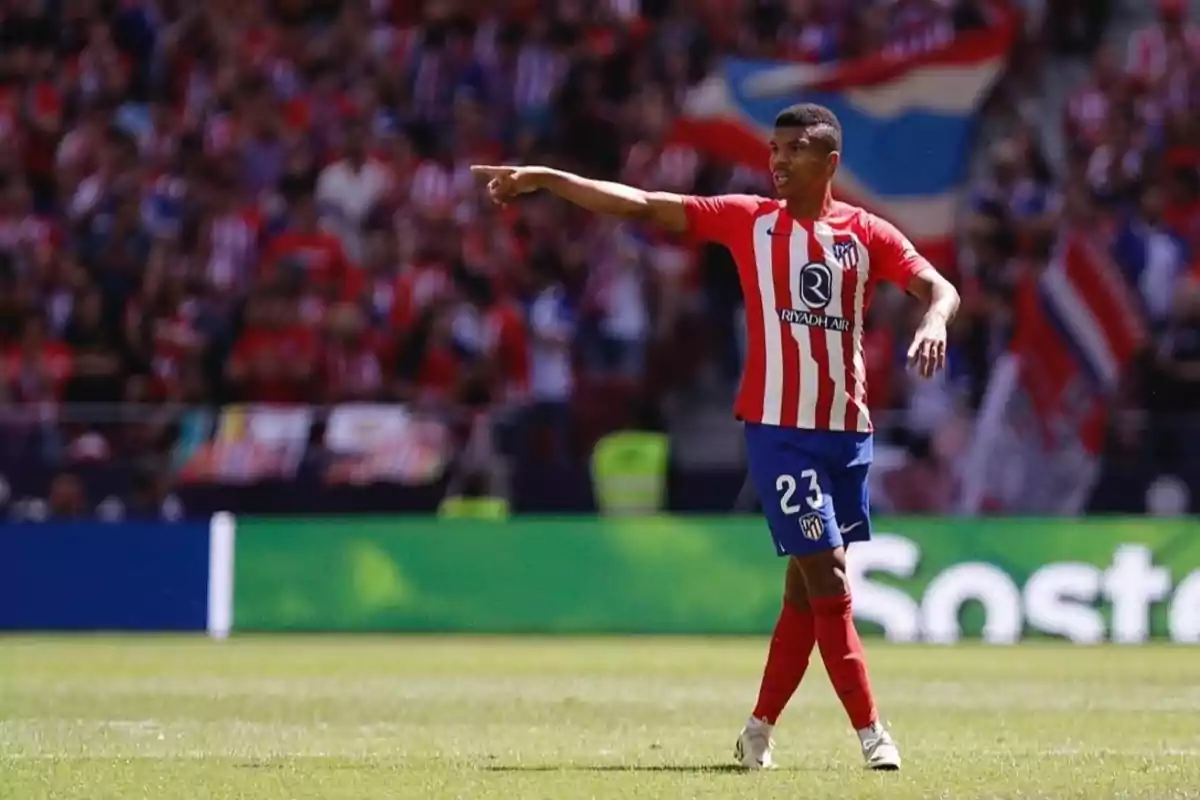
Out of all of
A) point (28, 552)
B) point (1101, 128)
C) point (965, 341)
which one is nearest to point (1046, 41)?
point (1101, 128)

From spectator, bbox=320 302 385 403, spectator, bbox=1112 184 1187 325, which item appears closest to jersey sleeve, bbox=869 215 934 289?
spectator, bbox=1112 184 1187 325

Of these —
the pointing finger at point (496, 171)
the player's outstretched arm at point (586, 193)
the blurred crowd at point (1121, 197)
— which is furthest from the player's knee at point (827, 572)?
the blurred crowd at point (1121, 197)

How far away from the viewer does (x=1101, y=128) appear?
21.4 meters

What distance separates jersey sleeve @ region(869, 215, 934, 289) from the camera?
898 cm

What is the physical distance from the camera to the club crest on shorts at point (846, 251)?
9.02m

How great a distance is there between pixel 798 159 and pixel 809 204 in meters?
0.22

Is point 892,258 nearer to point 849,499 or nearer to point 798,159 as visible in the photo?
point 798,159

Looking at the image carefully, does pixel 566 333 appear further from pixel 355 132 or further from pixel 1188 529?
pixel 1188 529

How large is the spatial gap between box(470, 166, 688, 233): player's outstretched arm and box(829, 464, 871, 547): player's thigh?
1221 mm

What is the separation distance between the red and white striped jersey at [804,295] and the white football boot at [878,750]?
1180 mm

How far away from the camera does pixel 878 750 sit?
8.76 metres

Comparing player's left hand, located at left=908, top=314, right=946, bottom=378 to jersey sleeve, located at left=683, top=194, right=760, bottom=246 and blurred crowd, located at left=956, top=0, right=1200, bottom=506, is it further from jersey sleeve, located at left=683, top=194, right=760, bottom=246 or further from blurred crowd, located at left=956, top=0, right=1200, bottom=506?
blurred crowd, located at left=956, top=0, right=1200, bottom=506

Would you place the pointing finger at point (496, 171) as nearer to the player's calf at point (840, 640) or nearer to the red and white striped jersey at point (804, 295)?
the red and white striped jersey at point (804, 295)

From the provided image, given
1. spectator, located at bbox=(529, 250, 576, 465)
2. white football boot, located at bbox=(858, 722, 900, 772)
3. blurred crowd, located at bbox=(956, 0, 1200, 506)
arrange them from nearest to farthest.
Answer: white football boot, located at bbox=(858, 722, 900, 772)
blurred crowd, located at bbox=(956, 0, 1200, 506)
spectator, located at bbox=(529, 250, 576, 465)
